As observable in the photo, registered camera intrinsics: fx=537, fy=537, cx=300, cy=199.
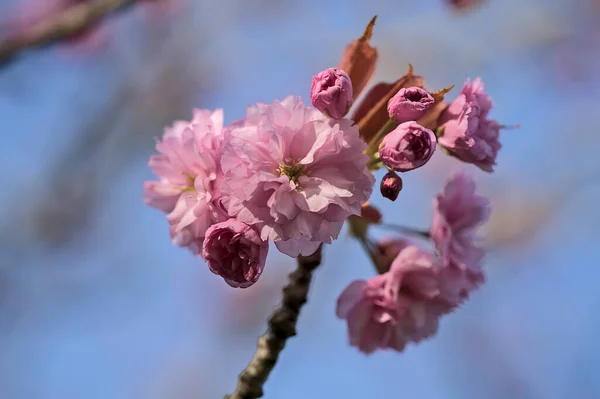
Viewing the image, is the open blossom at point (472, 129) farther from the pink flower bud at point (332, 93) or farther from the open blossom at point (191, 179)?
the open blossom at point (191, 179)

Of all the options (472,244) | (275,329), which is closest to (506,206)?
(472,244)

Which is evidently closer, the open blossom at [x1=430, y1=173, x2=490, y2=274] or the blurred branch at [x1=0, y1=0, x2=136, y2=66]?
the open blossom at [x1=430, y1=173, x2=490, y2=274]

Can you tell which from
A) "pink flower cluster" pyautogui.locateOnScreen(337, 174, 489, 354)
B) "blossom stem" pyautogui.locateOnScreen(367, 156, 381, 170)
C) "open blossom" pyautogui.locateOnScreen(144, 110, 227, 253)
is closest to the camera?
"open blossom" pyautogui.locateOnScreen(144, 110, 227, 253)

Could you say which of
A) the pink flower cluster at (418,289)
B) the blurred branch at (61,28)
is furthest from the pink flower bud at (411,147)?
the blurred branch at (61,28)

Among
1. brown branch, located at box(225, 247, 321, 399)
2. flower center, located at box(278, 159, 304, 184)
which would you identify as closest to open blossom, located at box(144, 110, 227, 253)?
flower center, located at box(278, 159, 304, 184)

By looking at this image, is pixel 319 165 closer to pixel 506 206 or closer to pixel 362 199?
pixel 362 199

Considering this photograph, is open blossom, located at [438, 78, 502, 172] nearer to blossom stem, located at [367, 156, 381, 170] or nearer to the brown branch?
blossom stem, located at [367, 156, 381, 170]

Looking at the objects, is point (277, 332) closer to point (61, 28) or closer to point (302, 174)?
point (302, 174)
